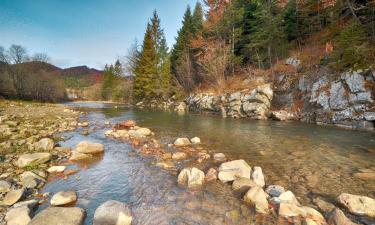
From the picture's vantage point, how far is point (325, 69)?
17141mm

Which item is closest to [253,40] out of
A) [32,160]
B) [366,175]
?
[366,175]

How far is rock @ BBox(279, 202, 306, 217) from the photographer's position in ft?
12.8

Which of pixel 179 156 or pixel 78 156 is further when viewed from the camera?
pixel 179 156

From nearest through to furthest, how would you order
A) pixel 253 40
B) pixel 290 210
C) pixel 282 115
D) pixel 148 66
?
pixel 290 210
pixel 282 115
pixel 253 40
pixel 148 66

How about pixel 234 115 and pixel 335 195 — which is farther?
pixel 234 115

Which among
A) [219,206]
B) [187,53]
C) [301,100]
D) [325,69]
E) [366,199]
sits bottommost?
[219,206]

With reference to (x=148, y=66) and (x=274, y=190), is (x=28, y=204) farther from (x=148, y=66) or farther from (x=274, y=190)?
(x=148, y=66)

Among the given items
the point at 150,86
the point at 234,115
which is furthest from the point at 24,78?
the point at 234,115

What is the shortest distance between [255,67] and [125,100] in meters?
35.2

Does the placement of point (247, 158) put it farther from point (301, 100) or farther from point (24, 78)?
point (24, 78)

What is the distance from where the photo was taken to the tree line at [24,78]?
129 ft

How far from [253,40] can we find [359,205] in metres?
23.6

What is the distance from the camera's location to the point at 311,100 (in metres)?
16.8

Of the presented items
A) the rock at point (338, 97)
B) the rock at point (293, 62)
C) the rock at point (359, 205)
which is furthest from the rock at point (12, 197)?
the rock at point (293, 62)
